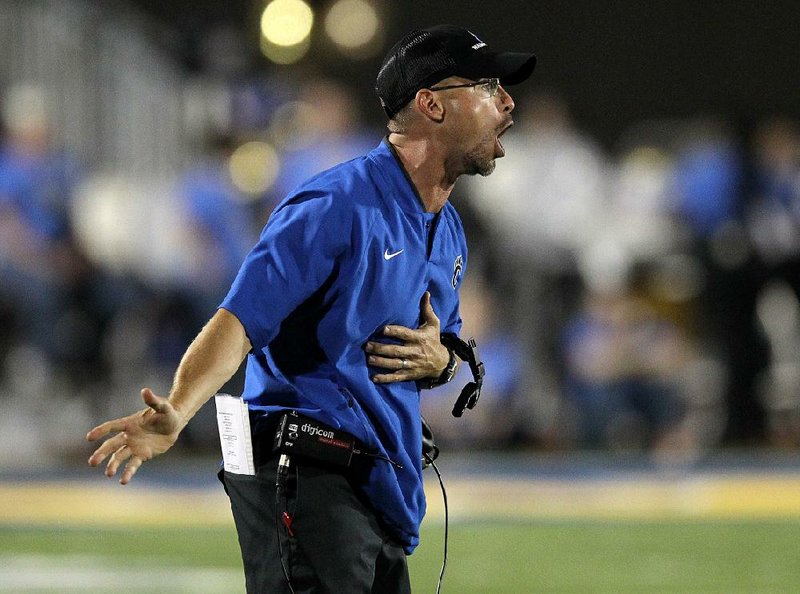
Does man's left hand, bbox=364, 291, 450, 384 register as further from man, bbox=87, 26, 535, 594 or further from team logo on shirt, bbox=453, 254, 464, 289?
team logo on shirt, bbox=453, 254, 464, 289

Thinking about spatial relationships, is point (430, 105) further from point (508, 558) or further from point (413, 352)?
point (508, 558)

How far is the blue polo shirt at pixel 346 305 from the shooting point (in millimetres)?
3131

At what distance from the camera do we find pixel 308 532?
126 inches

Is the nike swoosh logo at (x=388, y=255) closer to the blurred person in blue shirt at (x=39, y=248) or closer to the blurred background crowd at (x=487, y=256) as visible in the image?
the blurred background crowd at (x=487, y=256)

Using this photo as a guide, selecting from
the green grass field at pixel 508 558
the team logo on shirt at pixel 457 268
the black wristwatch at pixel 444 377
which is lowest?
the green grass field at pixel 508 558

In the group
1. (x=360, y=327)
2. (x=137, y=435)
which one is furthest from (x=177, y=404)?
(x=360, y=327)

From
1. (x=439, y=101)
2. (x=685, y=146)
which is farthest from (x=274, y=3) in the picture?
(x=439, y=101)

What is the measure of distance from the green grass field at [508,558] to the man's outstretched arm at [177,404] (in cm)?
370

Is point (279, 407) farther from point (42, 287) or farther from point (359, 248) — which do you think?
point (42, 287)

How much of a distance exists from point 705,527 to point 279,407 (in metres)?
5.58

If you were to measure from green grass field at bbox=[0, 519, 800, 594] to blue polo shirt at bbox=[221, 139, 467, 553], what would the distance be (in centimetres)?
328

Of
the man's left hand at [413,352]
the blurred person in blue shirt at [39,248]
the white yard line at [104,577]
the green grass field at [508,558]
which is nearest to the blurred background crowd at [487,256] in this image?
the blurred person in blue shirt at [39,248]

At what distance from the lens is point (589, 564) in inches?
287

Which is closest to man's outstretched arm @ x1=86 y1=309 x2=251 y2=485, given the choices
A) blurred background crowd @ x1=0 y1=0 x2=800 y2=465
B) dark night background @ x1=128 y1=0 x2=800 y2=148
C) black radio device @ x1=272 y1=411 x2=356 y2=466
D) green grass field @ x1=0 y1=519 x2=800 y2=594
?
black radio device @ x1=272 y1=411 x2=356 y2=466
